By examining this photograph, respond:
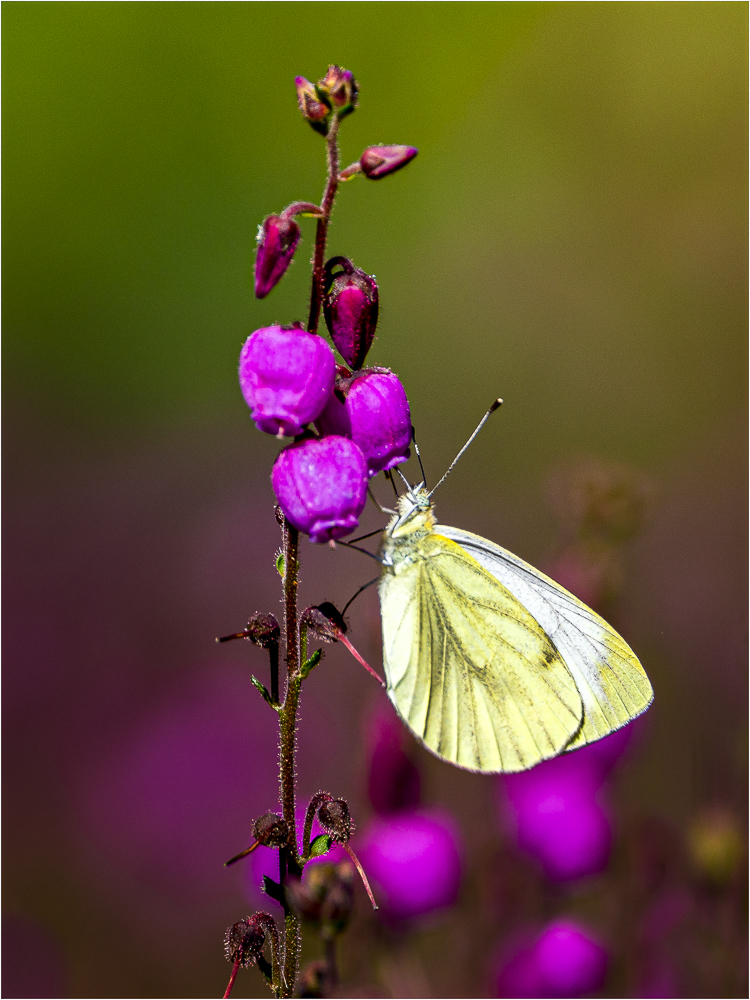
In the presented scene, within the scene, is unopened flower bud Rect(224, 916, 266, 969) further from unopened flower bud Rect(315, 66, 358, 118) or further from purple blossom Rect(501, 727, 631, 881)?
unopened flower bud Rect(315, 66, 358, 118)

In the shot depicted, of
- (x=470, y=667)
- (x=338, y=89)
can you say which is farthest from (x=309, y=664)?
(x=338, y=89)

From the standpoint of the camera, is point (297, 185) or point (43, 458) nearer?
point (43, 458)

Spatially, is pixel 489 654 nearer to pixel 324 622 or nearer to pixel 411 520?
pixel 411 520

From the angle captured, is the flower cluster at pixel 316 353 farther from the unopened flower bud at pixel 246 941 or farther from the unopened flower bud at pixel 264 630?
the unopened flower bud at pixel 246 941

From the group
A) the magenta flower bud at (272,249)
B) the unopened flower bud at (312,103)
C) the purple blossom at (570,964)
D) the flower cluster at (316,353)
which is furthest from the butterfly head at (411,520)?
the purple blossom at (570,964)

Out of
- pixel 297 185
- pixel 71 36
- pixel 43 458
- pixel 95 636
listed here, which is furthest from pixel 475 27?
pixel 95 636

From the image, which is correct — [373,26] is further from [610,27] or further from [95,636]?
[95,636]
